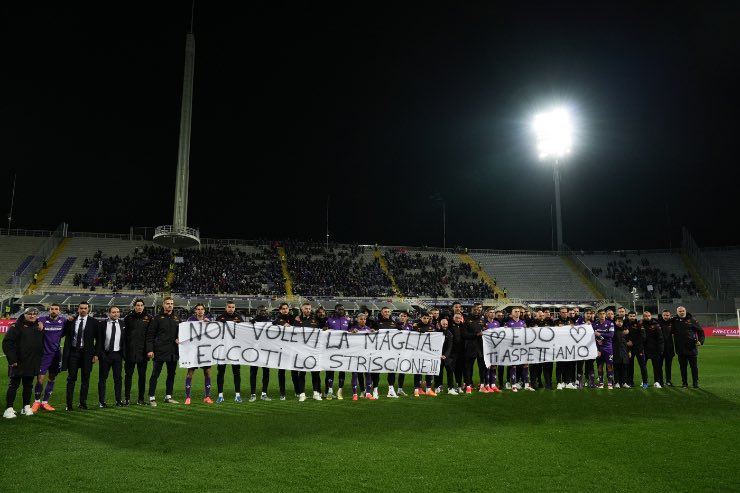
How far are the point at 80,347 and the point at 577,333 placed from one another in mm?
10902

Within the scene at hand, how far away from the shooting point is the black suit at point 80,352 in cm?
910

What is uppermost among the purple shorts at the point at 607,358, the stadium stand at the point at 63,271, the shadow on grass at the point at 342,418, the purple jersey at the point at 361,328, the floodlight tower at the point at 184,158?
the floodlight tower at the point at 184,158

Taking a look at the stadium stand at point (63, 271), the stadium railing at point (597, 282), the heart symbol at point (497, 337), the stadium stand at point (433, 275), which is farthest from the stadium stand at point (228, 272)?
the heart symbol at point (497, 337)

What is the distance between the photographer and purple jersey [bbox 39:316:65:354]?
9.11m

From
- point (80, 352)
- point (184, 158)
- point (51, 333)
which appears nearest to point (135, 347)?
point (80, 352)

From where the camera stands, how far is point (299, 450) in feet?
20.2

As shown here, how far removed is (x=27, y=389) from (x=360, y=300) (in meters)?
34.9

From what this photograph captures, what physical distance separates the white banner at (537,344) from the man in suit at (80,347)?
8126 millimetres

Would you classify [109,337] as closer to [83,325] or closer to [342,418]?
[83,325]

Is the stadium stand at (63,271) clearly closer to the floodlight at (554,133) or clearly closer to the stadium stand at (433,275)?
the stadium stand at (433,275)

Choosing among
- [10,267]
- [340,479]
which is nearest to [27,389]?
[340,479]

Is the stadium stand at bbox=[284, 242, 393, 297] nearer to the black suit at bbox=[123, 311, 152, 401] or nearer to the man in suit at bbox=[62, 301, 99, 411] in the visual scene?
the black suit at bbox=[123, 311, 152, 401]

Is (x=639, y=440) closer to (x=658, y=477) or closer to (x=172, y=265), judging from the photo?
(x=658, y=477)

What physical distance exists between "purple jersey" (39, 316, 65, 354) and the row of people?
0.02 m
